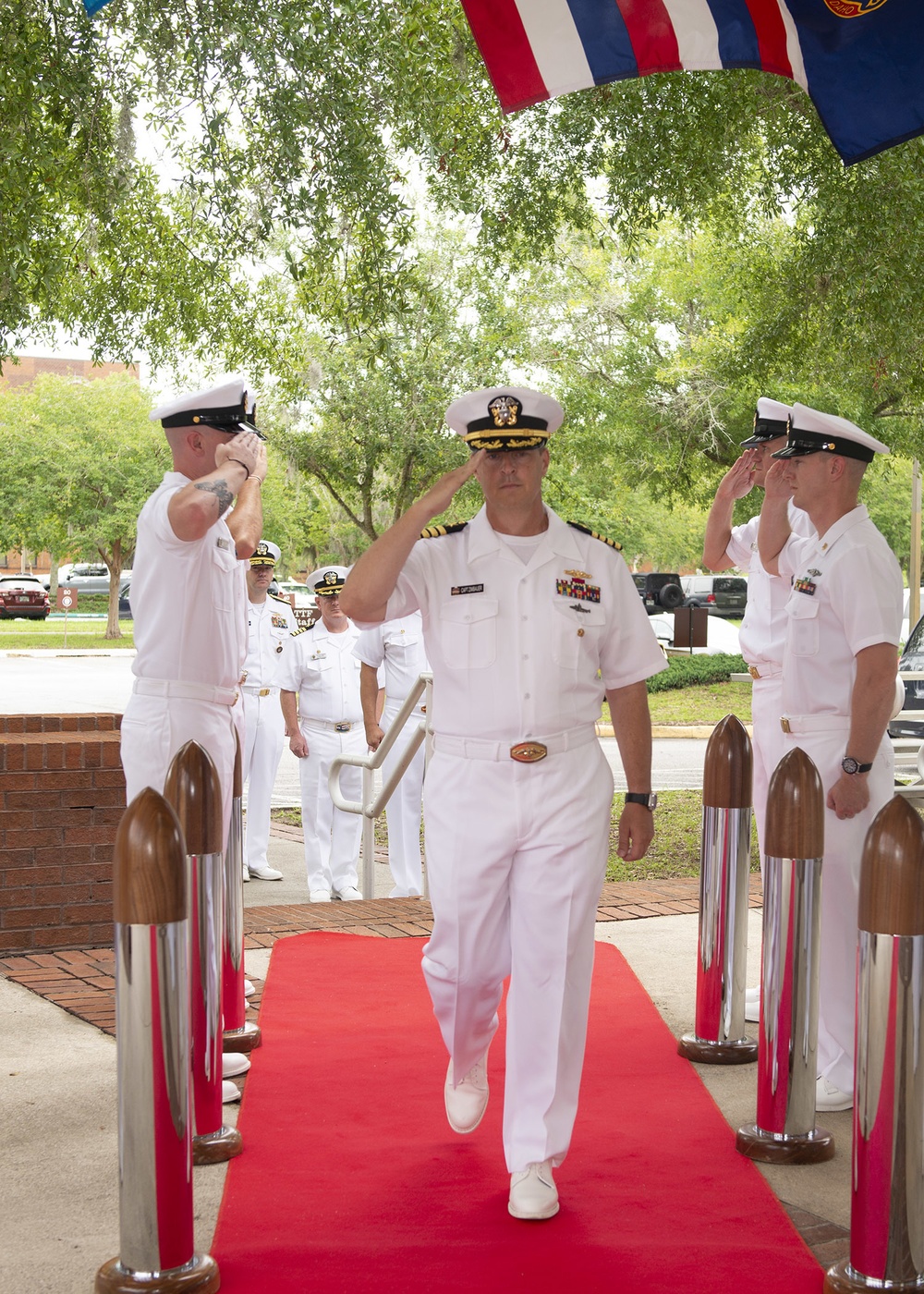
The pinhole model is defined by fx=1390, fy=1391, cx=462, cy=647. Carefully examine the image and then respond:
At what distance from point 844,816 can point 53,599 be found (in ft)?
180

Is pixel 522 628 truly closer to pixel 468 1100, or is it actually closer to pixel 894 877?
pixel 894 877

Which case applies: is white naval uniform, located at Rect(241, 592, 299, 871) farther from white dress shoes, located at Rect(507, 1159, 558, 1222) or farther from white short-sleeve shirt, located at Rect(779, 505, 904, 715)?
white dress shoes, located at Rect(507, 1159, 558, 1222)

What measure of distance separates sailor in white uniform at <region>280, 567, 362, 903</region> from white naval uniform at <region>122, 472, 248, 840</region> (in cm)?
458

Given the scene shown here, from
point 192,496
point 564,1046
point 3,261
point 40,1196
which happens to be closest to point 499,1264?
point 564,1046

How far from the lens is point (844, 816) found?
4.58 metres

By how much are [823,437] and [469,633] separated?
1.64m

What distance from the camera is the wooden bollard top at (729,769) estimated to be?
498 cm

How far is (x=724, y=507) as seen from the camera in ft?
19.6

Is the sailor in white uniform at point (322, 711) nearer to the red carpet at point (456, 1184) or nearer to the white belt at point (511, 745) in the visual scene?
the red carpet at point (456, 1184)

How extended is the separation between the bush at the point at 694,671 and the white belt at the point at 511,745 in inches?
844

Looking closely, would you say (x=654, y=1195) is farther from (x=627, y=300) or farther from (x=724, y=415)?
(x=627, y=300)

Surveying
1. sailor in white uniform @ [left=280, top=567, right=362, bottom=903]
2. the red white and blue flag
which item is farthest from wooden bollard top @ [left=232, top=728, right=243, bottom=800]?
sailor in white uniform @ [left=280, top=567, right=362, bottom=903]

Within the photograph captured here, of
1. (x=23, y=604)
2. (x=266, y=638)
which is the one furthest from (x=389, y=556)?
(x=23, y=604)

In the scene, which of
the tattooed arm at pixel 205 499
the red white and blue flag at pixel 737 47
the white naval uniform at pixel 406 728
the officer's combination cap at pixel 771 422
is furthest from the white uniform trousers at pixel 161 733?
the white naval uniform at pixel 406 728
